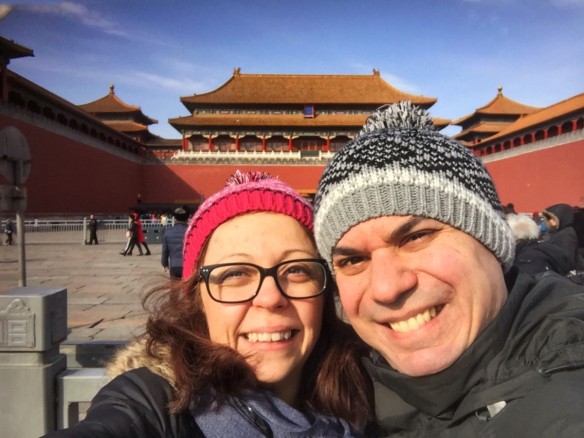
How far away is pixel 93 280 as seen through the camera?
23.8 ft

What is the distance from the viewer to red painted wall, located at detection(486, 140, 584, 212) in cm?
1655

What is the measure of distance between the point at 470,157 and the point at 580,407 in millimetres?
641

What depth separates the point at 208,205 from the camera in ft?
4.24

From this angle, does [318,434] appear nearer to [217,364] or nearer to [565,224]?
[217,364]

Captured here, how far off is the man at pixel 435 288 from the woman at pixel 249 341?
107mm

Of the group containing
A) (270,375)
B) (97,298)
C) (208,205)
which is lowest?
(97,298)

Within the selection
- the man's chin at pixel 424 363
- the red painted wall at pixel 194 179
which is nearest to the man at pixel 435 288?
the man's chin at pixel 424 363

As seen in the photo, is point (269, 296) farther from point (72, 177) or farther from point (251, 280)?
point (72, 177)

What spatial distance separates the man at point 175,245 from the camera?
4711 millimetres

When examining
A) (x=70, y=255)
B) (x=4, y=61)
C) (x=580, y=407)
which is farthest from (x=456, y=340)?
(x=4, y=61)

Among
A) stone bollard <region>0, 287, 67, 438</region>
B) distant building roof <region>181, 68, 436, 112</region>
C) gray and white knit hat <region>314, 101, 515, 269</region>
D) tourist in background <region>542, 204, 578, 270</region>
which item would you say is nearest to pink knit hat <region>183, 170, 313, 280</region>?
gray and white knit hat <region>314, 101, 515, 269</region>

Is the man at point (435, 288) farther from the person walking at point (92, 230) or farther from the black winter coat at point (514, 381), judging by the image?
the person walking at point (92, 230)

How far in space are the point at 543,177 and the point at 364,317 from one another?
20442mm

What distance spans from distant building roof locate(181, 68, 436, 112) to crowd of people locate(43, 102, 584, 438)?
968 inches
